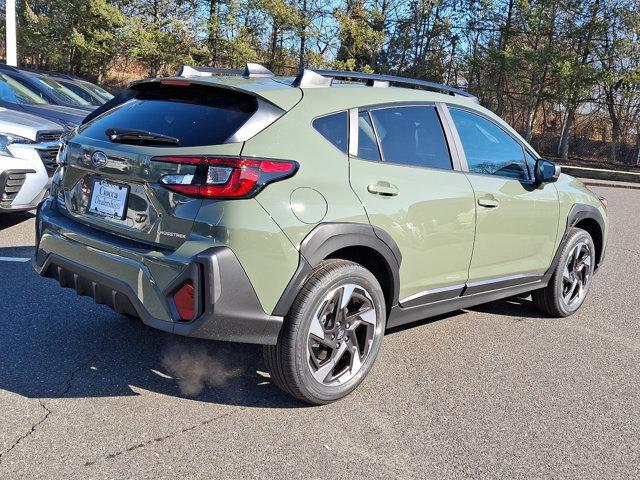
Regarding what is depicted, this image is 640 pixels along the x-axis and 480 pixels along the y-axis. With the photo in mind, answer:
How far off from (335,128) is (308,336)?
1105 millimetres

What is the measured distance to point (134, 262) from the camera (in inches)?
118

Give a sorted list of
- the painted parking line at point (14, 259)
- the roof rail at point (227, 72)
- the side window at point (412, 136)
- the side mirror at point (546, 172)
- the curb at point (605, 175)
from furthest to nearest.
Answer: the curb at point (605, 175), the painted parking line at point (14, 259), the side mirror at point (546, 172), the roof rail at point (227, 72), the side window at point (412, 136)

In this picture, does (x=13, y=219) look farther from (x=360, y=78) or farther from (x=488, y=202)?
(x=488, y=202)

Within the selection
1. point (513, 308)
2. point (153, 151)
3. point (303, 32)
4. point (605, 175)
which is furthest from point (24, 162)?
point (303, 32)

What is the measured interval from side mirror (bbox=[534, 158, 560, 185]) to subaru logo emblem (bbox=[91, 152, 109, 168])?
2960mm

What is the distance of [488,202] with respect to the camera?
4.05 m

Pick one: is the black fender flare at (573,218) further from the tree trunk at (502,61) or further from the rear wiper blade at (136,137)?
the tree trunk at (502,61)

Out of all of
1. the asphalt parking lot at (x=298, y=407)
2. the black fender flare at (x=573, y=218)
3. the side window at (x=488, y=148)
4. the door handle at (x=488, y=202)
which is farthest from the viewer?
the black fender flare at (x=573, y=218)

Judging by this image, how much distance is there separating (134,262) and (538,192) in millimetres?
2941

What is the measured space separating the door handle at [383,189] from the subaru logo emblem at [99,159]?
1.38 metres

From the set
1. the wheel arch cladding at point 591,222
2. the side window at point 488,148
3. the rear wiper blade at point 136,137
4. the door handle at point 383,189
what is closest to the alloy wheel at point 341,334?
the door handle at point 383,189

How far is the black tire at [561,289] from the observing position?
16.2 ft

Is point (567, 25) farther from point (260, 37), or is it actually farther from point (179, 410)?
point (179, 410)

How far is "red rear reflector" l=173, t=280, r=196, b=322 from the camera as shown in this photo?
285 cm
